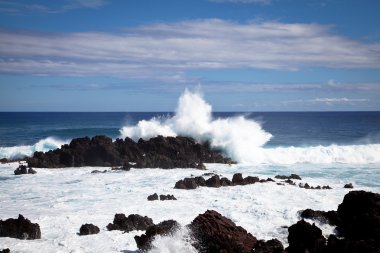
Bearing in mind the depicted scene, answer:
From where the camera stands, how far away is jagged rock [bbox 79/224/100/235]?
10683 millimetres

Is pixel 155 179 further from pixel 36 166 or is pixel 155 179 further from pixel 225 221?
pixel 225 221

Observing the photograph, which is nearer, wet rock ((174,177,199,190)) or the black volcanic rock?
the black volcanic rock

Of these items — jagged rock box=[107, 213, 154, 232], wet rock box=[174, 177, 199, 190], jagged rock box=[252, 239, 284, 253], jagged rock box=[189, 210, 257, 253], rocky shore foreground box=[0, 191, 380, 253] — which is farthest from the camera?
wet rock box=[174, 177, 199, 190]

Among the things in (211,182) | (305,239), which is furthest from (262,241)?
(211,182)

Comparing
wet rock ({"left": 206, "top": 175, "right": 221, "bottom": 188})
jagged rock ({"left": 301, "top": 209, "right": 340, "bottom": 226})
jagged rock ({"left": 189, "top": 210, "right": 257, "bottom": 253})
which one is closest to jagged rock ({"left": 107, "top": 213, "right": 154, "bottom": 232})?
jagged rock ({"left": 189, "top": 210, "right": 257, "bottom": 253})

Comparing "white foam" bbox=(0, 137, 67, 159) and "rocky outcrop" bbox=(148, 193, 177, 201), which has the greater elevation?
"white foam" bbox=(0, 137, 67, 159)

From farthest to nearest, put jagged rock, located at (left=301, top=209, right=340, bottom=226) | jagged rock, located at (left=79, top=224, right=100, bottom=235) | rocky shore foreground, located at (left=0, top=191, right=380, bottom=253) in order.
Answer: jagged rock, located at (left=301, top=209, right=340, bottom=226), jagged rock, located at (left=79, top=224, right=100, bottom=235), rocky shore foreground, located at (left=0, top=191, right=380, bottom=253)

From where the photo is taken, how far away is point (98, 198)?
52.4 ft

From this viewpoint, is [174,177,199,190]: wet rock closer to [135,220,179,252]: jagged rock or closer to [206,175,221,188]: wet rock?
[206,175,221,188]: wet rock

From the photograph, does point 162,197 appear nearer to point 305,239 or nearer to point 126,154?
point 305,239

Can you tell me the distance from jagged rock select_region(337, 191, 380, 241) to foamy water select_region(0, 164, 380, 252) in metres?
0.60

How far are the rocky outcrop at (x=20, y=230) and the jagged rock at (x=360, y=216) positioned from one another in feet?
24.7

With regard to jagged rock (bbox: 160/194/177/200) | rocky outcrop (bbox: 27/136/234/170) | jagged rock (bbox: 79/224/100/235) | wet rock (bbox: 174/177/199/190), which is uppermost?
Result: rocky outcrop (bbox: 27/136/234/170)

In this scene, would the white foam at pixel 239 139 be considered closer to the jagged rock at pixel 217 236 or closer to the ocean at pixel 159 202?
the ocean at pixel 159 202
